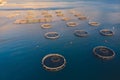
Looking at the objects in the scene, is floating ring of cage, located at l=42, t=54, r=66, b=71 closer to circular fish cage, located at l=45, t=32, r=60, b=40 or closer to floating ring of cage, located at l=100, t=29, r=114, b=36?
circular fish cage, located at l=45, t=32, r=60, b=40

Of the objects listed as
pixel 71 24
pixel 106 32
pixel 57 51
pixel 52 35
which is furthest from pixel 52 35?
pixel 106 32

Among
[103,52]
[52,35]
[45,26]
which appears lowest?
[103,52]

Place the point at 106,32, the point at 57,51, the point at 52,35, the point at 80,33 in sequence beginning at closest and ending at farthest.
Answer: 1. the point at 57,51
2. the point at 52,35
3. the point at 80,33
4. the point at 106,32

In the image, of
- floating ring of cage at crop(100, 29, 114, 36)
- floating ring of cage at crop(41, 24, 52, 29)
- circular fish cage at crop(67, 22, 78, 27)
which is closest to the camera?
floating ring of cage at crop(100, 29, 114, 36)

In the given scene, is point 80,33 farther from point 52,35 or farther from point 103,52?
point 103,52

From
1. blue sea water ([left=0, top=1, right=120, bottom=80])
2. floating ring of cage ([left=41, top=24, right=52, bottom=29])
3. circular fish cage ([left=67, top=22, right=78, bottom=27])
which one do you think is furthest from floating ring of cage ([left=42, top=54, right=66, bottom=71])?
circular fish cage ([left=67, top=22, right=78, bottom=27])

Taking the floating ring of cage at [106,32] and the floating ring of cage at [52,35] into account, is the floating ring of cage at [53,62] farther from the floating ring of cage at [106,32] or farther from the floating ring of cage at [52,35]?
the floating ring of cage at [106,32]
